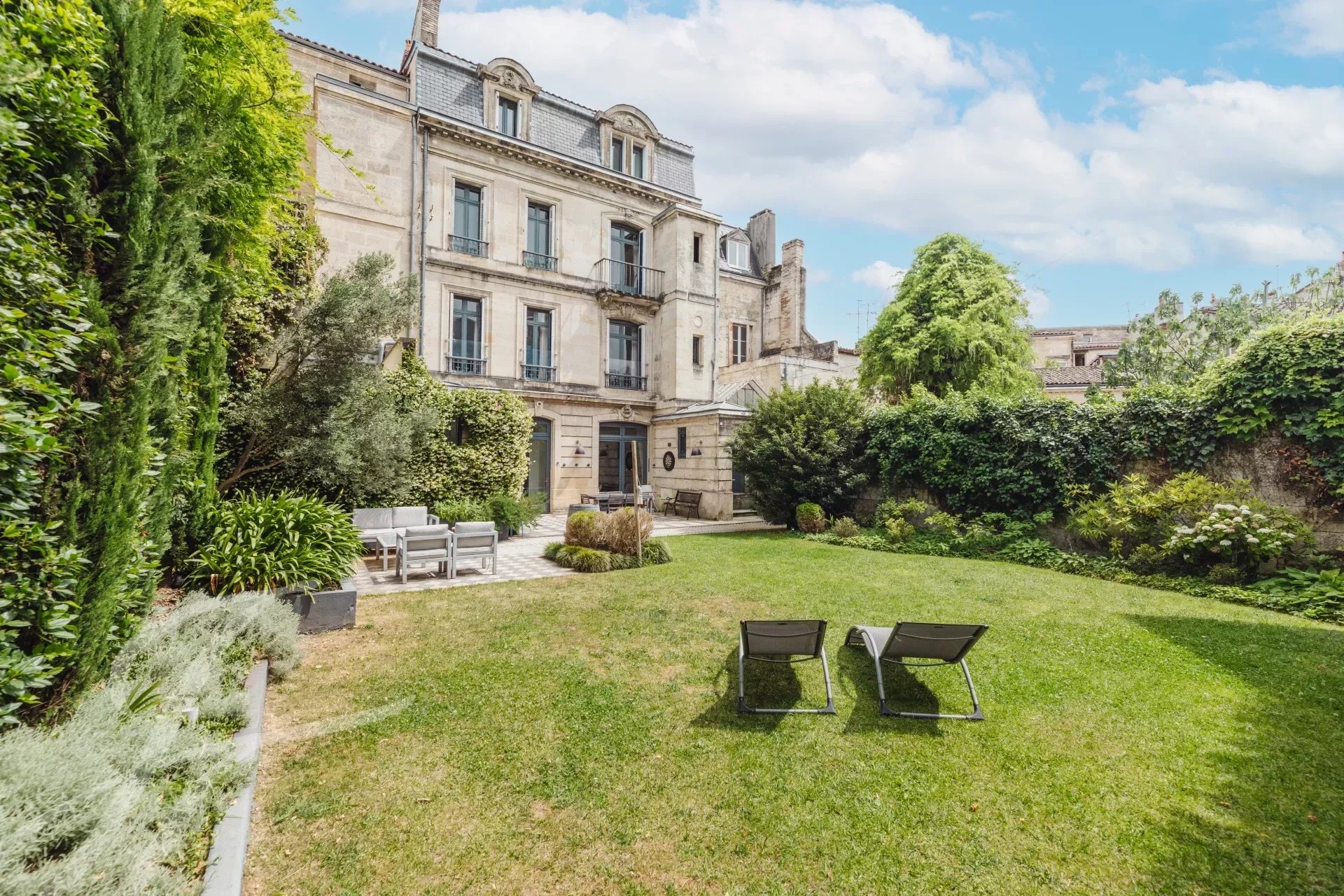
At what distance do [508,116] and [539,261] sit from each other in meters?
4.46

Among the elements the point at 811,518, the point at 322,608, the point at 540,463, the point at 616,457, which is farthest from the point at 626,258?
the point at 322,608

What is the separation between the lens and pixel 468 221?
16594 millimetres

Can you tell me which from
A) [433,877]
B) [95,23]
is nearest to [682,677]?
[433,877]

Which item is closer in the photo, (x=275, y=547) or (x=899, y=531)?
(x=275, y=547)

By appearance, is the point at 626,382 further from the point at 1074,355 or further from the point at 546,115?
the point at 1074,355

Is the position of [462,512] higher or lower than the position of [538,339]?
lower

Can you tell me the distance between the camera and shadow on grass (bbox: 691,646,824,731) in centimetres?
398

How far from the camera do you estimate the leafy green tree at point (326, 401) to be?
340 inches

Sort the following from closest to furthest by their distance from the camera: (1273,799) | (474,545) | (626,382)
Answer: (1273,799)
(474,545)
(626,382)

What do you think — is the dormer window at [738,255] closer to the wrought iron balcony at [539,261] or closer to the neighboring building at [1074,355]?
the wrought iron balcony at [539,261]

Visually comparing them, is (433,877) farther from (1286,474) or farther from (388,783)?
(1286,474)

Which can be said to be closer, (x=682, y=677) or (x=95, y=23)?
(x=95, y=23)

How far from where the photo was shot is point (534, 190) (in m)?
17.3

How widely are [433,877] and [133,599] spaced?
2672 millimetres
